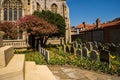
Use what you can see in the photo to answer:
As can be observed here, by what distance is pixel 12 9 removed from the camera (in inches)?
1221

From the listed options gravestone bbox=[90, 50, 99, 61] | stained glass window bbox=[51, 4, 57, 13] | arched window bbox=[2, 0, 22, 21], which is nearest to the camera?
gravestone bbox=[90, 50, 99, 61]

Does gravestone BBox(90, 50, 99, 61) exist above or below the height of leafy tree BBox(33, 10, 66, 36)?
below

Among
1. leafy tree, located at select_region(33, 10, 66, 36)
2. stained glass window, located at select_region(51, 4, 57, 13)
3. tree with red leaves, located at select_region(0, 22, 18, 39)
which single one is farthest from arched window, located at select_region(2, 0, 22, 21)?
stained glass window, located at select_region(51, 4, 57, 13)

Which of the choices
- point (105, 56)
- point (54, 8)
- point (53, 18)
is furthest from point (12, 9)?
point (105, 56)

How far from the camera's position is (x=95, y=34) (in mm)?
33781

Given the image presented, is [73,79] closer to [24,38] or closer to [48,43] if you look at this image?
[24,38]

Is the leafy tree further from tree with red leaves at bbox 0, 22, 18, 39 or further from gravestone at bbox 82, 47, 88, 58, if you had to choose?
gravestone at bbox 82, 47, 88, 58

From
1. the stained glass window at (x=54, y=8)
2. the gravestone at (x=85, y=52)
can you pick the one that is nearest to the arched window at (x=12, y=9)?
the stained glass window at (x=54, y=8)

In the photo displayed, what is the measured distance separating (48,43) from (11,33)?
44.9 feet

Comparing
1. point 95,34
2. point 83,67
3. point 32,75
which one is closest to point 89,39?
point 95,34

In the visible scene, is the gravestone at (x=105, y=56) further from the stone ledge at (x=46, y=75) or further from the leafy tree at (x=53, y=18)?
the leafy tree at (x=53, y=18)

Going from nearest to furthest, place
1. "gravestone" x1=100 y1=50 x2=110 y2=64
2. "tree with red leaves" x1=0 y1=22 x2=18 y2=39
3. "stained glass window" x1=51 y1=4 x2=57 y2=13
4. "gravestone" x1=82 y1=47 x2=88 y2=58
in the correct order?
"gravestone" x1=100 y1=50 x2=110 y2=64 < "gravestone" x1=82 y1=47 x2=88 y2=58 < "tree with red leaves" x1=0 y1=22 x2=18 y2=39 < "stained glass window" x1=51 y1=4 x2=57 y2=13

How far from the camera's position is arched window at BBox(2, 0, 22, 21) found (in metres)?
30.8

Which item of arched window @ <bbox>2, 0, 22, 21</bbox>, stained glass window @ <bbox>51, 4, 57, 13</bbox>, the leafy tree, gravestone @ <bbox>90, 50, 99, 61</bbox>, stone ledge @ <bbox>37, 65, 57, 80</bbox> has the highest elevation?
stained glass window @ <bbox>51, 4, 57, 13</bbox>
